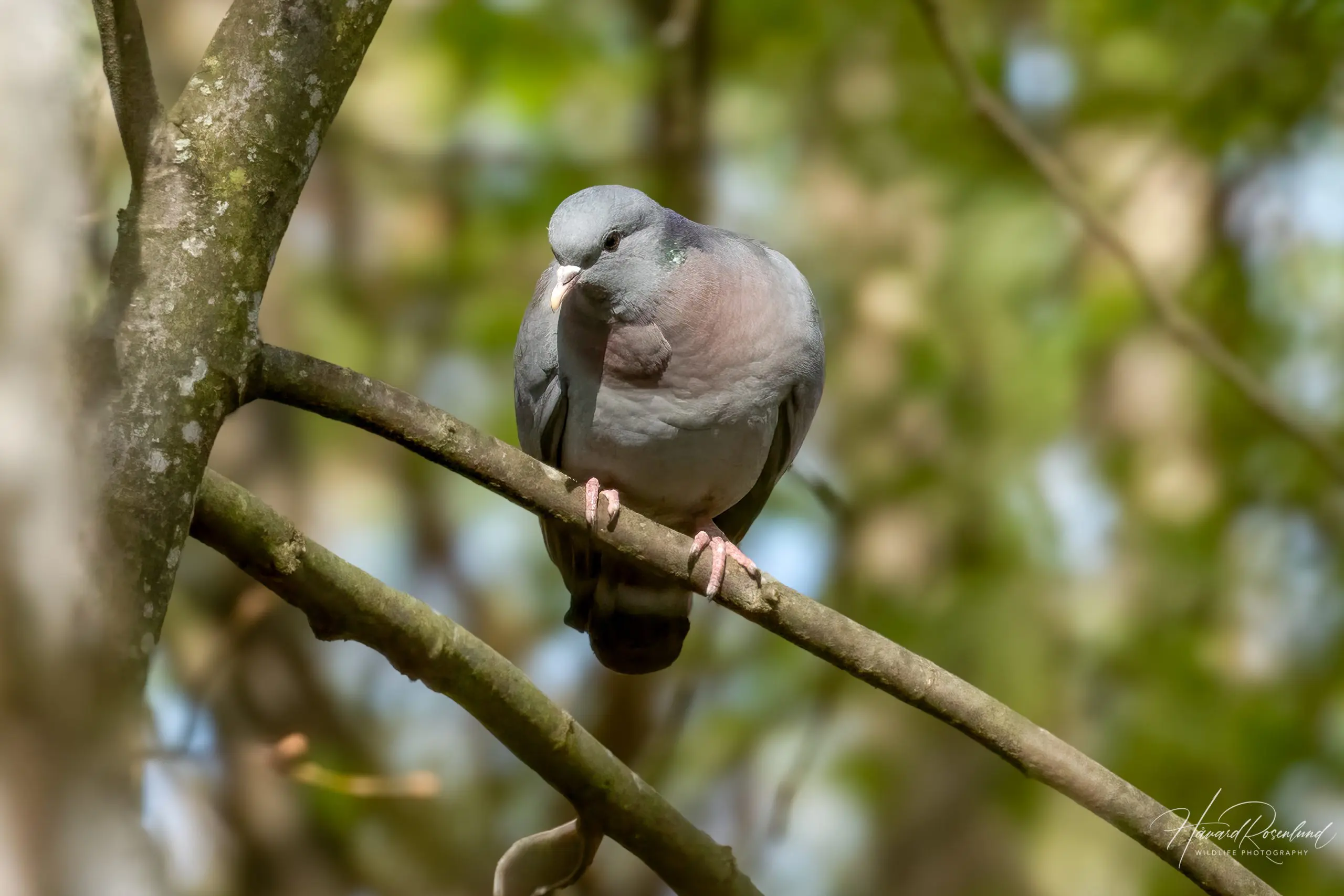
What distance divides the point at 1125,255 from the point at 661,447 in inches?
71.7

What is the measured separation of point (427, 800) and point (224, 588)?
1.41 metres

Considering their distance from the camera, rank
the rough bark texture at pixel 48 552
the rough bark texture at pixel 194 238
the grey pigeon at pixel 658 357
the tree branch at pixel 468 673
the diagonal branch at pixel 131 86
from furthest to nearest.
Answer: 1. the grey pigeon at pixel 658 357
2. the tree branch at pixel 468 673
3. the diagonal branch at pixel 131 86
4. the rough bark texture at pixel 194 238
5. the rough bark texture at pixel 48 552

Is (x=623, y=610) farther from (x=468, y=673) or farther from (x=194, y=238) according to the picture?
(x=194, y=238)

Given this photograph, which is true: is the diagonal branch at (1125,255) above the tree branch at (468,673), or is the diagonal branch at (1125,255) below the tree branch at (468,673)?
above

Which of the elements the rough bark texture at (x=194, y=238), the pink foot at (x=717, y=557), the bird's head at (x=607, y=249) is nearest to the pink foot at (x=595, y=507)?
the pink foot at (x=717, y=557)

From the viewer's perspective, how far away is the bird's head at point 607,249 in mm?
3660

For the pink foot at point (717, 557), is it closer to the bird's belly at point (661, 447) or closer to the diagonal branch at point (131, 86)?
the bird's belly at point (661, 447)

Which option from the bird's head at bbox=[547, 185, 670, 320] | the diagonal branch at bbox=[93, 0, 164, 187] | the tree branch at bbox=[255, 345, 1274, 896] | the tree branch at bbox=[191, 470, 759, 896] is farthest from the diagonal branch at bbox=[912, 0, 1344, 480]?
the diagonal branch at bbox=[93, 0, 164, 187]

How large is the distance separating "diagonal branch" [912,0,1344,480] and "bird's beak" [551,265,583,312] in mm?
1522

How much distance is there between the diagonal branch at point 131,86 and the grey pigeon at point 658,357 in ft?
4.83

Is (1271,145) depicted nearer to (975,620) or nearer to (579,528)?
(975,620)

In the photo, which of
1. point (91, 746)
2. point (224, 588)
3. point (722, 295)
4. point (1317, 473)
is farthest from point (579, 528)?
point (1317, 473)

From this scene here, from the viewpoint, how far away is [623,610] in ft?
13.8

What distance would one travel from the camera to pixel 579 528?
2.86 m
